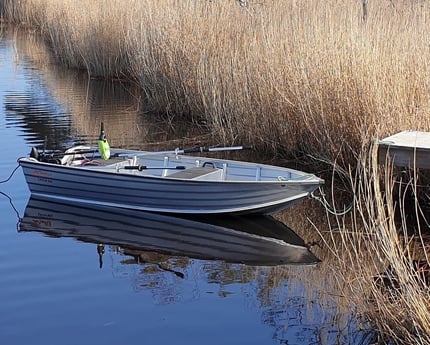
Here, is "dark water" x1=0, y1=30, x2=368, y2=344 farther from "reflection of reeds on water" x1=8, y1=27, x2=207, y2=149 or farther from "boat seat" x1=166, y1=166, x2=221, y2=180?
"reflection of reeds on water" x1=8, y1=27, x2=207, y2=149

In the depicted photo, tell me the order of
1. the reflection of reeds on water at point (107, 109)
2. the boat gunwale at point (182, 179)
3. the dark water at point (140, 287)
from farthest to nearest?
the reflection of reeds on water at point (107, 109)
the boat gunwale at point (182, 179)
the dark water at point (140, 287)

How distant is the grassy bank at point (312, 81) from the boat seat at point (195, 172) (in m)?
1.34

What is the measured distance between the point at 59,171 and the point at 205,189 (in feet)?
5.22

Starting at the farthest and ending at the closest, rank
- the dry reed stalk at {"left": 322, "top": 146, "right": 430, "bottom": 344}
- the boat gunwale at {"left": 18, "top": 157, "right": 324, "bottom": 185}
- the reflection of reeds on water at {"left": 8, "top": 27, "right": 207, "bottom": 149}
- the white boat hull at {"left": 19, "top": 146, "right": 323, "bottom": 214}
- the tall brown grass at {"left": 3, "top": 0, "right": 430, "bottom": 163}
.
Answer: the reflection of reeds on water at {"left": 8, "top": 27, "right": 207, "bottom": 149} < the tall brown grass at {"left": 3, "top": 0, "right": 430, "bottom": 163} < the white boat hull at {"left": 19, "top": 146, "right": 323, "bottom": 214} < the boat gunwale at {"left": 18, "top": 157, "right": 324, "bottom": 185} < the dry reed stalk at {"left": 322, "top": 146, "right": 430, "bottom": 344}

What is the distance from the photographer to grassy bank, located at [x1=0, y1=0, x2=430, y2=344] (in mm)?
6246

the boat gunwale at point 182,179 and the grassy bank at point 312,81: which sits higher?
the grassy bank at point 312,81

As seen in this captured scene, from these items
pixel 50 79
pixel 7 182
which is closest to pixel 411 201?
pixel 7 182

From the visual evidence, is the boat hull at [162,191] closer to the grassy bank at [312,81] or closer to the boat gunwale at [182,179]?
the boat gunwale at [182,179]

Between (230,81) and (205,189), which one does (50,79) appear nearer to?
(230,81)

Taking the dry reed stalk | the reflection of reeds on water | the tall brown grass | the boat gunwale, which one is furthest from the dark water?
the reflection of reeds on water

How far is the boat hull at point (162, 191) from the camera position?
6969 millimetres

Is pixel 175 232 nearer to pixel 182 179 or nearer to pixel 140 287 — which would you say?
pixel 182 179

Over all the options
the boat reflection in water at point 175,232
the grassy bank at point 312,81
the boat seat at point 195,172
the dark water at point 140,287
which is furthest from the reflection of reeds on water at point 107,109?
the boat reflection in water at point 175,232

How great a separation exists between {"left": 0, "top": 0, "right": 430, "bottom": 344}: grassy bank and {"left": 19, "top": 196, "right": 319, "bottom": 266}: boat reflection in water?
0.48 metres
